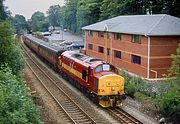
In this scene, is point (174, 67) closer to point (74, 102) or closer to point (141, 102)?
point (141, 102)

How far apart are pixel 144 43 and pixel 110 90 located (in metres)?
12.2

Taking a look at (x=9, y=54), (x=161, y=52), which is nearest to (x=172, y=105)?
(x=9, y=54)

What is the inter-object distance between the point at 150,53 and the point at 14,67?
14057 mm

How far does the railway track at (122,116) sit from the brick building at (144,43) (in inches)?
451

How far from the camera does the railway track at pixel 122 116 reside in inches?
773

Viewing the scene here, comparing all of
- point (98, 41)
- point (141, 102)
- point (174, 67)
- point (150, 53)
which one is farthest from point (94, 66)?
point (98, 41)

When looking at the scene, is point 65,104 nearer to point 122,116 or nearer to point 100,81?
point 100,81

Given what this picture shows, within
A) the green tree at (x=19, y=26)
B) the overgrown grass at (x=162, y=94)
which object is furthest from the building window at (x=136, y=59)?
the green tree at (x=19, y=26)

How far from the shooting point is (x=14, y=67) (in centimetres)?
2355

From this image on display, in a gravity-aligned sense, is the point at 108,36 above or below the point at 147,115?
above

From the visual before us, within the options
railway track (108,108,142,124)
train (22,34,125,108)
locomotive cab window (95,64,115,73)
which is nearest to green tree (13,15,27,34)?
train (22,34,125,108)

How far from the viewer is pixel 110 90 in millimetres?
22391

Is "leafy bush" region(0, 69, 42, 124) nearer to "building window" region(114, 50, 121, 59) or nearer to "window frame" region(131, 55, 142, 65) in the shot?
"window frame" region(131, 55, 142, 65)

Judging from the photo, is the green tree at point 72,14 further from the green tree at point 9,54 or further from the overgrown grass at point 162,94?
the green tree at point 9,54
